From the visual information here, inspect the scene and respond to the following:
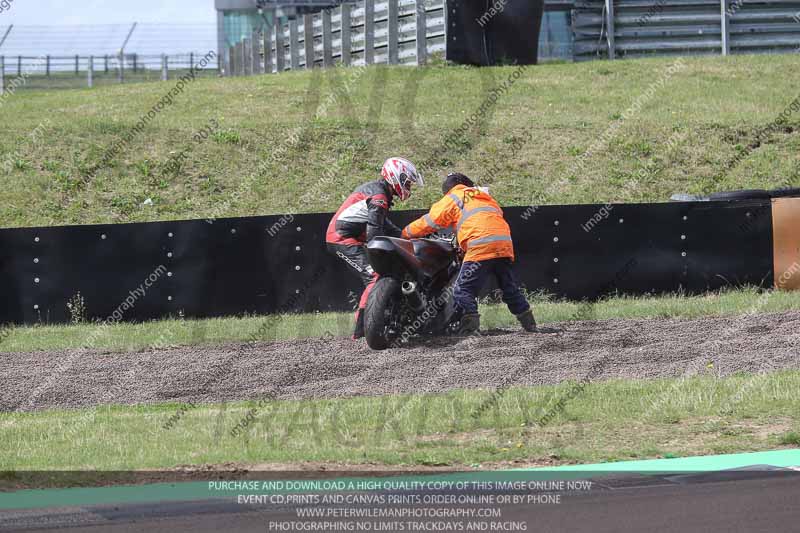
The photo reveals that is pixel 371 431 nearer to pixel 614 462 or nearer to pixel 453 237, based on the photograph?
pixel 614 462

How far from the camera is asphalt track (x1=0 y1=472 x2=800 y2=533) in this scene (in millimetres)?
5852

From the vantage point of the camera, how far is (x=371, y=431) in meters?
8.27

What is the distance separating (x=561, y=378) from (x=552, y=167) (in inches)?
512

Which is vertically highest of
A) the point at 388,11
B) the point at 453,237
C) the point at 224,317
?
the point at 388,11

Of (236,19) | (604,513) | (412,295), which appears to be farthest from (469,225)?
(236,19)

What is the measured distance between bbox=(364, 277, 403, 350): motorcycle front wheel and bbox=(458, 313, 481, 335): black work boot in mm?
832

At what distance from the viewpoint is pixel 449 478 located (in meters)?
6.96

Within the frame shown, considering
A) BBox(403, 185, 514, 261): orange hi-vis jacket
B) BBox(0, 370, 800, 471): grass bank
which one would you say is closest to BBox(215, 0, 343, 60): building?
BBox(403, 185, 514, 261): orange hi-vis jacket

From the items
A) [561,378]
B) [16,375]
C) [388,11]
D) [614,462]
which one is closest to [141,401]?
[16,375]

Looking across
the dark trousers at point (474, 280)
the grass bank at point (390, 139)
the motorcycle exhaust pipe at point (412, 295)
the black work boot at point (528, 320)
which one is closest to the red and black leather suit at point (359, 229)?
the motorcycle exhaust pipe at point (412, 295)

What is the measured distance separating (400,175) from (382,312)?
1.59 m

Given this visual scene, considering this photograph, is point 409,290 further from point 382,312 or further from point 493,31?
point 493,31

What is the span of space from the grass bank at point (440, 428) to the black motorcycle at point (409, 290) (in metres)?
2.22

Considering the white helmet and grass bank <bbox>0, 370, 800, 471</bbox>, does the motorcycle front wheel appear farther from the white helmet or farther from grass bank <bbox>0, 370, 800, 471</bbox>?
grass bank <bbox>0, 370, 800, 471</bbox>
